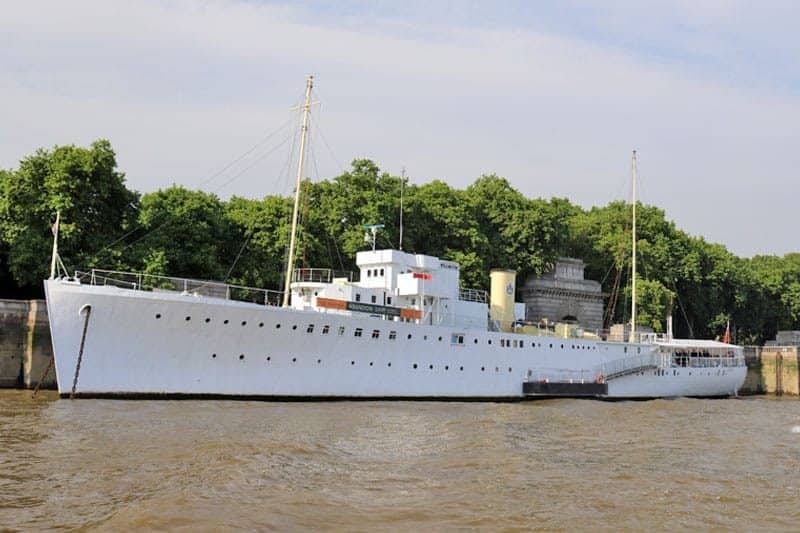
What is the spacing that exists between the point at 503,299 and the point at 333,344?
11.9 m

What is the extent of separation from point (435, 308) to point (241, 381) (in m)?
10.1

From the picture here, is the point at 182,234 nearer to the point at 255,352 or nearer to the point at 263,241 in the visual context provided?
the point at 263,241

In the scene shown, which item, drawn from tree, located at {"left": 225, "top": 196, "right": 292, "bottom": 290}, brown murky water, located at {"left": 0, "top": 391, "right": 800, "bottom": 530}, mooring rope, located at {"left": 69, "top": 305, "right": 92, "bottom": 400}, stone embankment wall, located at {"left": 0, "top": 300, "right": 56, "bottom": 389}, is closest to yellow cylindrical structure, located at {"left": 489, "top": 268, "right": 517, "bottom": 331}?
tree, located at {"left": 225, "top": 196, "right": 292, "bottom": 290}

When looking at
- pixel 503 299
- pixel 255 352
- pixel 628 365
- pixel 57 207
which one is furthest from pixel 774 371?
pixel 57 207

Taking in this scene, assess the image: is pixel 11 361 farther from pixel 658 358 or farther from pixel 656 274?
pixel 656 274

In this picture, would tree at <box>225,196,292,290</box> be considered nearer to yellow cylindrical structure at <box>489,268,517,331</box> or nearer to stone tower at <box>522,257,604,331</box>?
yellow cylindrical structure at <box>489,268,517,331</box>

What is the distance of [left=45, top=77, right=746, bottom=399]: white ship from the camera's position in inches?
1067

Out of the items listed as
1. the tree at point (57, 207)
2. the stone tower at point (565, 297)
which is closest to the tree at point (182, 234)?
the tree at point (57, 207)

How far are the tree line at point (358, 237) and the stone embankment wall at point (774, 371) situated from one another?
6985mm

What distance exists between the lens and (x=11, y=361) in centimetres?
3438

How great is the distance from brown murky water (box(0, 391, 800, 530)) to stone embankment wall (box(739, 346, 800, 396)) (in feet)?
115

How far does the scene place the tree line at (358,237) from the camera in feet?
126

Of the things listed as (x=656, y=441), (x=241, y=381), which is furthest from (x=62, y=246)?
(x=656, y=441)

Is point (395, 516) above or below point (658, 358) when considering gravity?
below
